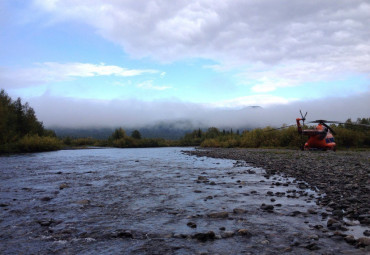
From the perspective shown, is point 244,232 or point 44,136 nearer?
point 244,232

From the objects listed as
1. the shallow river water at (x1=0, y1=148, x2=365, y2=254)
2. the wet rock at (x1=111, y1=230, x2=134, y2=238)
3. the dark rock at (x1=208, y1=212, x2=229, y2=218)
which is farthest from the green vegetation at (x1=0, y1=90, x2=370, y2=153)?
the wet rock at (x1=111, y1=230, x2=134, y2=238)

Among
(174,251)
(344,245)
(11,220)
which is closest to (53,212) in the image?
(11,220)

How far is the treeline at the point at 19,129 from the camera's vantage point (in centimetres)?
6446

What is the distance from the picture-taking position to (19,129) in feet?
268

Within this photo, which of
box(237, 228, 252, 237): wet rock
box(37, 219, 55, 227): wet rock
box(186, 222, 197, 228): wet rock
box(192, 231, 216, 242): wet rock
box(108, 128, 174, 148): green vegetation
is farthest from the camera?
box(108, 128, 174, 148): green vegetation

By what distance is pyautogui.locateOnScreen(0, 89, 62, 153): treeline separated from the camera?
6446cm

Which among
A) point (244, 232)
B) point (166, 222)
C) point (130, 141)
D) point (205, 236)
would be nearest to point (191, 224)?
point (166, 222)

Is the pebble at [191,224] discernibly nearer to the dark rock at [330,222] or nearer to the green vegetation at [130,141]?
the dark rock at [330,222]

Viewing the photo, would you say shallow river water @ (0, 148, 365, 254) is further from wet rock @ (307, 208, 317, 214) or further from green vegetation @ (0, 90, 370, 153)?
green vegetation @ (0, 90, 370, 153)

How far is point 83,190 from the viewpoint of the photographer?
1452cm

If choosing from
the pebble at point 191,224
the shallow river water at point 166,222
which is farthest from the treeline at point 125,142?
the pebble at point 191,224

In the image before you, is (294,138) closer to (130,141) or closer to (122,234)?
(122,234)

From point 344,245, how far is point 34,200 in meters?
12.3

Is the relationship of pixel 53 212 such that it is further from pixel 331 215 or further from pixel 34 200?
pixel 331 215
